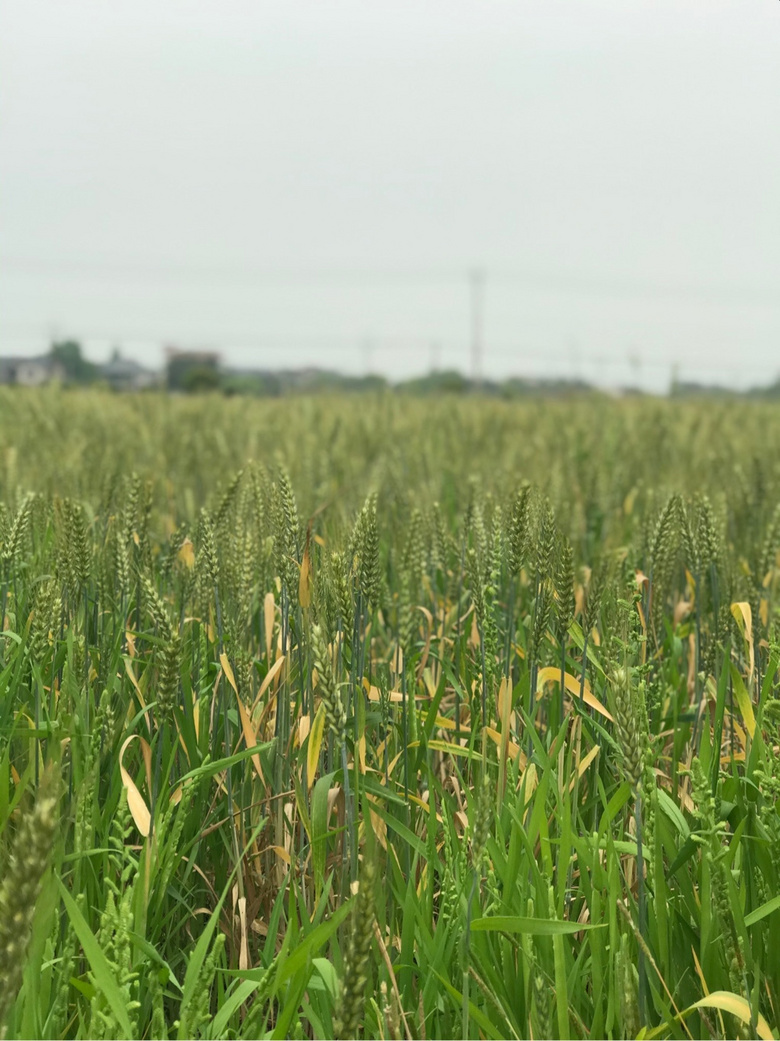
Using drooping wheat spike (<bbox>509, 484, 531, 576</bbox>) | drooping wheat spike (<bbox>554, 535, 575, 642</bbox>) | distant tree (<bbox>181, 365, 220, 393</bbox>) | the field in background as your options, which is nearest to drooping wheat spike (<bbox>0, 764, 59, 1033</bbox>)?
the field in background

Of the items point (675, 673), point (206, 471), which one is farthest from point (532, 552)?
point (206, 471)

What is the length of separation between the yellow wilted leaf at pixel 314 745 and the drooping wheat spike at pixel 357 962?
1.90 ft

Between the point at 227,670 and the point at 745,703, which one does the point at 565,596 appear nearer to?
the point at 745,703

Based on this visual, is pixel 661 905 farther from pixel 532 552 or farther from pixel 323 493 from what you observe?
pixel 323 493

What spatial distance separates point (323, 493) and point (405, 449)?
1.58 meters

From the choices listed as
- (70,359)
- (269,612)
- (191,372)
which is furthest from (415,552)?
(191,372)

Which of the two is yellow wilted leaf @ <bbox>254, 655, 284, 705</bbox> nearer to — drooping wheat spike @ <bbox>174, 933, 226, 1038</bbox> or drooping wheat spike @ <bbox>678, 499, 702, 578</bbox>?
drooping wheat spike @ <bbox>174, 933, 226, 1038</bbox>

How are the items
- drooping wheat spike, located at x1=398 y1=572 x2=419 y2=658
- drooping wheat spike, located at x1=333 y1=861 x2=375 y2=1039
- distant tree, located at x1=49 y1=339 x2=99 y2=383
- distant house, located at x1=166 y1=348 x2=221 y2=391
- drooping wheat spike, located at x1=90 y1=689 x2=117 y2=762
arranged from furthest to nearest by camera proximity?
distant house, located at x1=166 y1=348 x2=221 y2=391
distant tree, located at x1=49 y1=339 x2=99 y2=383
drooping wheat spike, located at x1=398 y1=572 x2=419 y2=658
drooping wheat spike, located at x1=90 y1=689 x2=117 y2=762
drooping wheat spike, located at x1=333 y1=861 x2=375 y2=1039

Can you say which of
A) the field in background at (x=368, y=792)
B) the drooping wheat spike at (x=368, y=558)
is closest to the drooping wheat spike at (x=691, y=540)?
the field in background at (x=368, y=792)

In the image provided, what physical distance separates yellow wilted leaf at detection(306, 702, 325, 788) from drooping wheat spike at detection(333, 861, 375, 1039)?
578 mm

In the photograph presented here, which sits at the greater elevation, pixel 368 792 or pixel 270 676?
pixel 270 676

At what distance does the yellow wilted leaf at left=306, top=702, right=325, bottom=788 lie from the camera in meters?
1.48

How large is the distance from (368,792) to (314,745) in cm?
11

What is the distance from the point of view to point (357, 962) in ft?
2.88
